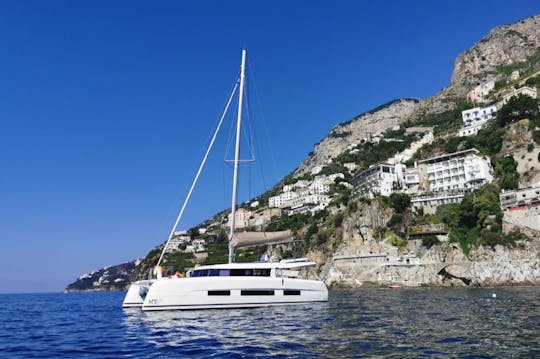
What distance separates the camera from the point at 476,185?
249ft

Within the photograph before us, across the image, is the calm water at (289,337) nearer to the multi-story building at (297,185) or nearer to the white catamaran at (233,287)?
the white catamaran at (233,287)

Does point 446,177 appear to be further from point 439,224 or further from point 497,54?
point 497,54

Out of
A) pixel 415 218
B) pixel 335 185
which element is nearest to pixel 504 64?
pixel 335 185

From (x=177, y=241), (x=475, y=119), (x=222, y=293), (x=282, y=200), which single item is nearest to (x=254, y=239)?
(x=222, y=293)

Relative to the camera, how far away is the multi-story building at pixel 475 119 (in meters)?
98.9

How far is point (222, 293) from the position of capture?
23531 mm

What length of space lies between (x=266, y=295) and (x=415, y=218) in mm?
54766

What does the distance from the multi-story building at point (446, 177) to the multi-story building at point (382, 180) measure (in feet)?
8.21

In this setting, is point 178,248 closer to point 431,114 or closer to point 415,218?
point 415,218

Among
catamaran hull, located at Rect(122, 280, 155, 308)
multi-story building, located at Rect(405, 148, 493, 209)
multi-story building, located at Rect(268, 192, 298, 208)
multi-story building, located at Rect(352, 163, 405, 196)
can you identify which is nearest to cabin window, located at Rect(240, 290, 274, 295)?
catamaran hull, located at Rect(122, 280, 155, 308)

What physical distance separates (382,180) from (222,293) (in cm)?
7524

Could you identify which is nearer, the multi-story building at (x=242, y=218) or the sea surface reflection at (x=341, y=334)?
the sea surface reflection at (x=341, y=334)

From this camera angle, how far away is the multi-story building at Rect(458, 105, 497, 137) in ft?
325

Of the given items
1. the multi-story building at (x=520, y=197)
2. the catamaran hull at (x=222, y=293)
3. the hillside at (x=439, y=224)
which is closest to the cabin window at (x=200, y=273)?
the catamaran hull at (x=222, y=293)
